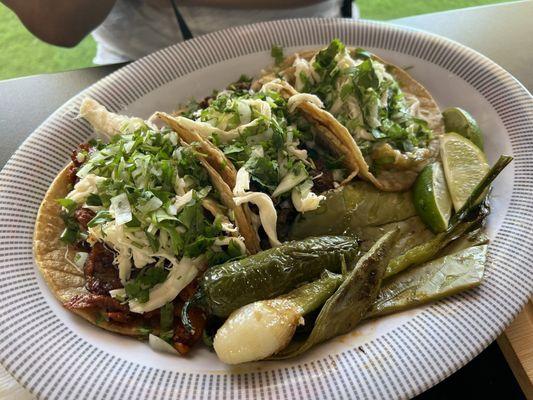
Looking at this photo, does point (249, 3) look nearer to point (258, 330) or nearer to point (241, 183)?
point (241, 183)

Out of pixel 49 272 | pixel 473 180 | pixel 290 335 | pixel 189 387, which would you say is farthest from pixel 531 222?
pixel 49 272

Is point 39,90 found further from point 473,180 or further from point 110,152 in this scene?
point 473,180

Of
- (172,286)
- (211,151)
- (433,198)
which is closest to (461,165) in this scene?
(433,198)

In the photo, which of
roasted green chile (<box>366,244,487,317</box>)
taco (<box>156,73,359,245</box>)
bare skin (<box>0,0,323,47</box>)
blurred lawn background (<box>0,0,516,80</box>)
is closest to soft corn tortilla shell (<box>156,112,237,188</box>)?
taco (<box>156,73,359,245</box>)

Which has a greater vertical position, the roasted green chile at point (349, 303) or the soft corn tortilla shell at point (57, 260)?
the roasted green chile at point (349, 303)

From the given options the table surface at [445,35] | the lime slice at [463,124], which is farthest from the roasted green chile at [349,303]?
the table surface at [445,35]

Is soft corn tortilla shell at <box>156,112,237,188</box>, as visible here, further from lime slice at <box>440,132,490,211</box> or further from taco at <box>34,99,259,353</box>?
lime slice at <box>440,132,490,211</box>

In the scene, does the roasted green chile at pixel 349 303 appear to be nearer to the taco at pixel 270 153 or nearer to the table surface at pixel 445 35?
the taco at pixel 270 153
